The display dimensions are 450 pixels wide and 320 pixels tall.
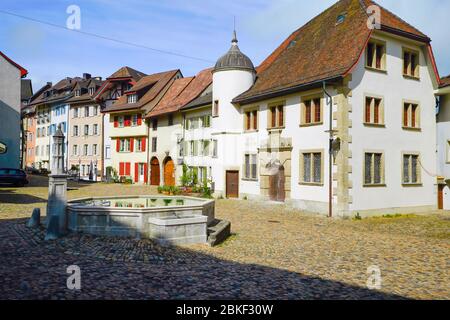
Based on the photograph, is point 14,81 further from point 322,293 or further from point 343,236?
point 322,293

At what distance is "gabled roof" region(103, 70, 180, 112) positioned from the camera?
42.0 metres

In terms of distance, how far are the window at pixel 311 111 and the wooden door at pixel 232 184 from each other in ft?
24.2

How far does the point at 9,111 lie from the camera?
34469mm

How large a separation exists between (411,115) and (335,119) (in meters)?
5.36

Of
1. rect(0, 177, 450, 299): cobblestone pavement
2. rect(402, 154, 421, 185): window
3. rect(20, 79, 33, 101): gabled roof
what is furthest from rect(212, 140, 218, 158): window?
rect(20, 79, 33, 101): gabled roof

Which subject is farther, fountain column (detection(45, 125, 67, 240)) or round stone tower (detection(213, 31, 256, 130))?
round stone tower (detection(213, 31, 256, 130))

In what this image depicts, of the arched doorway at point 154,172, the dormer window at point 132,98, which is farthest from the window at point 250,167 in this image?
the dormer window at point 132,98

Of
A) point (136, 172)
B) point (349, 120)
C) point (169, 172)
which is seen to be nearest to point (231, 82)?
point (349, 120)

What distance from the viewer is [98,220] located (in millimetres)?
11875

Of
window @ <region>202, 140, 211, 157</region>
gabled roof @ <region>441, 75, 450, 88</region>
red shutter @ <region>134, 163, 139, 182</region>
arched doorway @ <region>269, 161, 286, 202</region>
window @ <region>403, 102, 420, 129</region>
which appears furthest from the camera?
red shutter @ <region>134, 163, 139, 182</region>

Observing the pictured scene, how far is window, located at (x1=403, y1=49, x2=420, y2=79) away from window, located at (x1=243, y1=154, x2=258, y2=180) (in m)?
9.65

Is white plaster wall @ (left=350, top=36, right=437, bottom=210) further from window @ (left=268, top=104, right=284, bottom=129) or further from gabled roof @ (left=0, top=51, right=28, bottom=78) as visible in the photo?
gabled roof @ (left=0, top=51, right=28, bottom=78)
